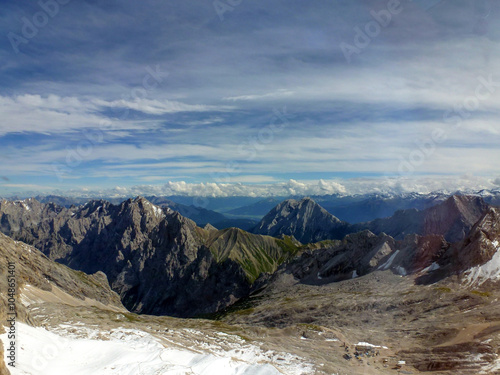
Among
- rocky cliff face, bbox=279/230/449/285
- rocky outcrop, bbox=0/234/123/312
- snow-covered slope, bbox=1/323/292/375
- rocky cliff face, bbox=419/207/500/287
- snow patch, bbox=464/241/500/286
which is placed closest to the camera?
snow-covered slope, bbox=1/323/292/375

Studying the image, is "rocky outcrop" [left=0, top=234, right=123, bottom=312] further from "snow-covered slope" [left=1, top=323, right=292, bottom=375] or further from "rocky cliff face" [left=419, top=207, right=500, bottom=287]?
"rocky cliff face" [left=419, top=207, right=500, bottom=287]

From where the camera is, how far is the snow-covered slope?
1314 inches

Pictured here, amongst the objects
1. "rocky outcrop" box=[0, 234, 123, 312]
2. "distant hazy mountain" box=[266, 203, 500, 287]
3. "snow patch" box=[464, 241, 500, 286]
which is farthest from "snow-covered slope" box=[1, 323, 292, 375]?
"distant hazy mountain" box=[266, 203, 500, 287]

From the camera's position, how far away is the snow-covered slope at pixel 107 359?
33375 millimetres

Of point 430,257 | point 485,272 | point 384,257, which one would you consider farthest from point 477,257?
point 384,257

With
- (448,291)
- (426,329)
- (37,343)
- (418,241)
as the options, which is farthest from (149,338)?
(418,241)

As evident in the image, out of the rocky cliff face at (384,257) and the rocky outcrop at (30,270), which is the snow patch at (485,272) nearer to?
the rocky cliff face at (384,257)

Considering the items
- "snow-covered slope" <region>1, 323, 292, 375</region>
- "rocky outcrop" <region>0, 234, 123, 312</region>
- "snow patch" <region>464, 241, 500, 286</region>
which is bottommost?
"rocky outcrop" <region>0, 234, 123, 312</region>

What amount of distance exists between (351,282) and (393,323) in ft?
185

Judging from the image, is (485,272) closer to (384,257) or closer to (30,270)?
(384,257)

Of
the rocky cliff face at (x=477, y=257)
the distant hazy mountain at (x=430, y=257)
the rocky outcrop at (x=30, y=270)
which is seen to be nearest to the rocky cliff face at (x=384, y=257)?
the distant hazy mountain at (x=430, y=257)

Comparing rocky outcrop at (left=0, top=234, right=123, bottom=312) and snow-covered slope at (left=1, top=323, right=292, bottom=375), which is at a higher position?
snow-covered slope at (left=1, top=323, right=292, bottom=375)

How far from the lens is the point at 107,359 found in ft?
123

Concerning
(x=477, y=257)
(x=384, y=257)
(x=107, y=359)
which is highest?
(x=107, y=359)
